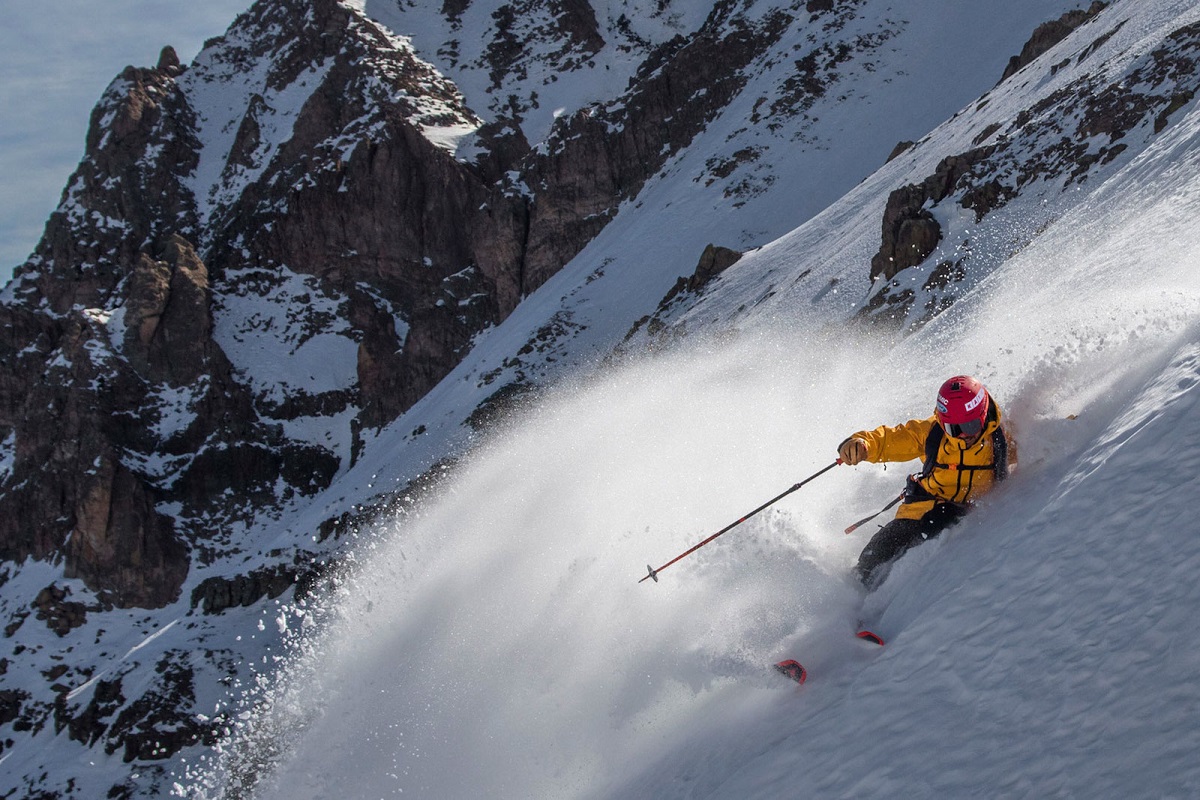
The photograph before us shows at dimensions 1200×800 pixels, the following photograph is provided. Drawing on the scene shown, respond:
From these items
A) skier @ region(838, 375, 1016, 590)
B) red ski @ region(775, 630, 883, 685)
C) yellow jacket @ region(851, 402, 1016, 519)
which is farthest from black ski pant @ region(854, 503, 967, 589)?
red ski @ region(775, 630, 883, 685)

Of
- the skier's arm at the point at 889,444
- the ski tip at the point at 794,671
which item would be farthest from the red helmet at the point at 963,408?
the ski tip at the point at 794,671

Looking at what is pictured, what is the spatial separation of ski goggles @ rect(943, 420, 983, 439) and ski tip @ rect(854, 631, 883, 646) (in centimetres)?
176

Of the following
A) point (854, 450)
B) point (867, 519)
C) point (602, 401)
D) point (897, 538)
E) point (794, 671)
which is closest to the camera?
point (794, 671)

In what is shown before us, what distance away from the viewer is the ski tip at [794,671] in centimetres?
664

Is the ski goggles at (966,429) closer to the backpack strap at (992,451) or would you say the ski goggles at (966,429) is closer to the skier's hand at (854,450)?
the backpack strap at (992,451)

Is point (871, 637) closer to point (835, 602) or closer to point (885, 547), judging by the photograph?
point (835, 602)

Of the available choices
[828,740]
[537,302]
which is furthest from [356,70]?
[828,740]

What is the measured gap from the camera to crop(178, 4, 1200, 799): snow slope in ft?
15.2

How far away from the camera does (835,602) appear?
7.41 metres

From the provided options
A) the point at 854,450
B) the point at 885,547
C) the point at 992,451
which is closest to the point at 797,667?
the point at 885,547

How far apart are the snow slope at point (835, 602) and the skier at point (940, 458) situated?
0.24 metres

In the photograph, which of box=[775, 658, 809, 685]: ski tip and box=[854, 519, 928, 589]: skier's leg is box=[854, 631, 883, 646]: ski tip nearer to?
box=[775, 658, 809, 685]: ski tip

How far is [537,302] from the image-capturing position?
54344 millimetres

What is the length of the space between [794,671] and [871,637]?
695 mm
